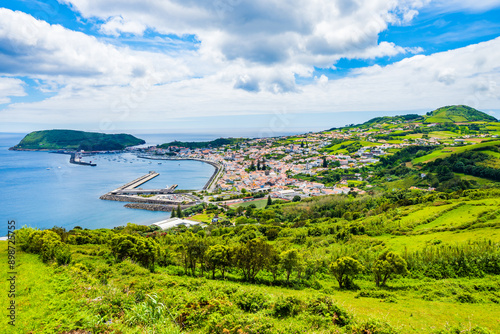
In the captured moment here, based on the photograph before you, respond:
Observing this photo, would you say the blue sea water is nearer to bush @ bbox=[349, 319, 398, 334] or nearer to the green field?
the green field

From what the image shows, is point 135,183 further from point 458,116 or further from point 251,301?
point 458,116

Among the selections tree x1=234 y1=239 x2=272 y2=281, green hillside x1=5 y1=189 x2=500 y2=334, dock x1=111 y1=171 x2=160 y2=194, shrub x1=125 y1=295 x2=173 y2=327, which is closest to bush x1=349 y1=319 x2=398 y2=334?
green hillside x1=5 y1=189 x2=500 y2=334

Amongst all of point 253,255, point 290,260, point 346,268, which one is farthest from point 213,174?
point 346,268

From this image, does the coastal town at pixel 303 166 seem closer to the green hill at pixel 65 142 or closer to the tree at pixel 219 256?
the green hill at pixel 65 142

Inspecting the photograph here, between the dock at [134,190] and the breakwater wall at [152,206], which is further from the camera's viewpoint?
the dock at [134,190]

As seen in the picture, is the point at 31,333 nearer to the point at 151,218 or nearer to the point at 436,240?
the point at 436,240

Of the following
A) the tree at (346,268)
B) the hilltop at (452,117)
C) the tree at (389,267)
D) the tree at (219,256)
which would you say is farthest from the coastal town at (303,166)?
the tree at (219,256)

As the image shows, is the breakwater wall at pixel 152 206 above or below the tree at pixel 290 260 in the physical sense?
below
